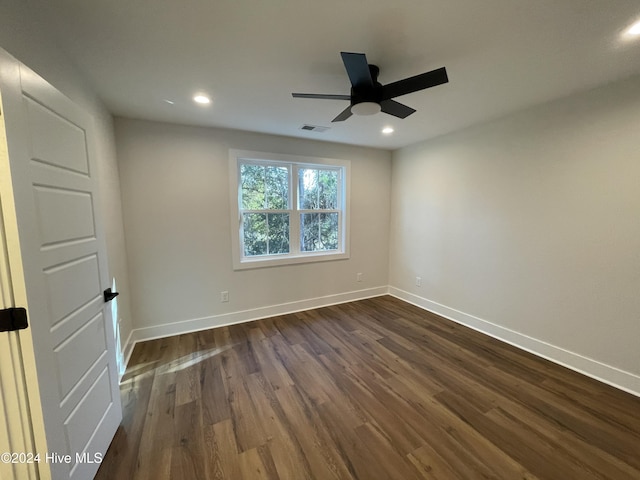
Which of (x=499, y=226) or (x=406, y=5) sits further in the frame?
(x=499, y=226)

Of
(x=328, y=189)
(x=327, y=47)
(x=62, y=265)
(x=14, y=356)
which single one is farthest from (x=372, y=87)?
(x=328, y=189)

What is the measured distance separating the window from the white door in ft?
5.88

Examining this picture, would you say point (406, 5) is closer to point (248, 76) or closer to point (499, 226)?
point (248, 76)

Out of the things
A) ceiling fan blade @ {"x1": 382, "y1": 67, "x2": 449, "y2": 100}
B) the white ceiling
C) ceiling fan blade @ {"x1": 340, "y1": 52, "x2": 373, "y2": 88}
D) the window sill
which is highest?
the white ceiling

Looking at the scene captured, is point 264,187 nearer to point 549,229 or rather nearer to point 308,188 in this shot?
point 308,188

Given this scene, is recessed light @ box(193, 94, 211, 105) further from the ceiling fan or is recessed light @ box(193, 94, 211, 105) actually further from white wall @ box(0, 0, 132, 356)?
the ceiling fan

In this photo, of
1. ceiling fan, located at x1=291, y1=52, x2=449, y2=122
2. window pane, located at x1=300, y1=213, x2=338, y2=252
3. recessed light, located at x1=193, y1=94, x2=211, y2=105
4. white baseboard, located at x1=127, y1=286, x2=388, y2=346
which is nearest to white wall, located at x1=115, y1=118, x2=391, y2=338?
white baseboard, located at x1=127, y1=286, x2=388, y2=346

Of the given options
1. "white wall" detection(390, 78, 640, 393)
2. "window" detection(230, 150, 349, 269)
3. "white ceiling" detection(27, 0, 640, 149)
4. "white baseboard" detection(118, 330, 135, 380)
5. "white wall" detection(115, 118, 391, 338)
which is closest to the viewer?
"white ceiling" detection(27, 0, 640, 149)

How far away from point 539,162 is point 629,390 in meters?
2.03

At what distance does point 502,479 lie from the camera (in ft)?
4.53

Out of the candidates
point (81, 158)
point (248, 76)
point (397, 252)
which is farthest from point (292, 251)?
point (81, 158)

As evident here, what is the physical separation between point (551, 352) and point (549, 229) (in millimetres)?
1189

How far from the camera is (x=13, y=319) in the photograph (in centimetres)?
98

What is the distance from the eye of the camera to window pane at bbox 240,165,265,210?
3377mm
